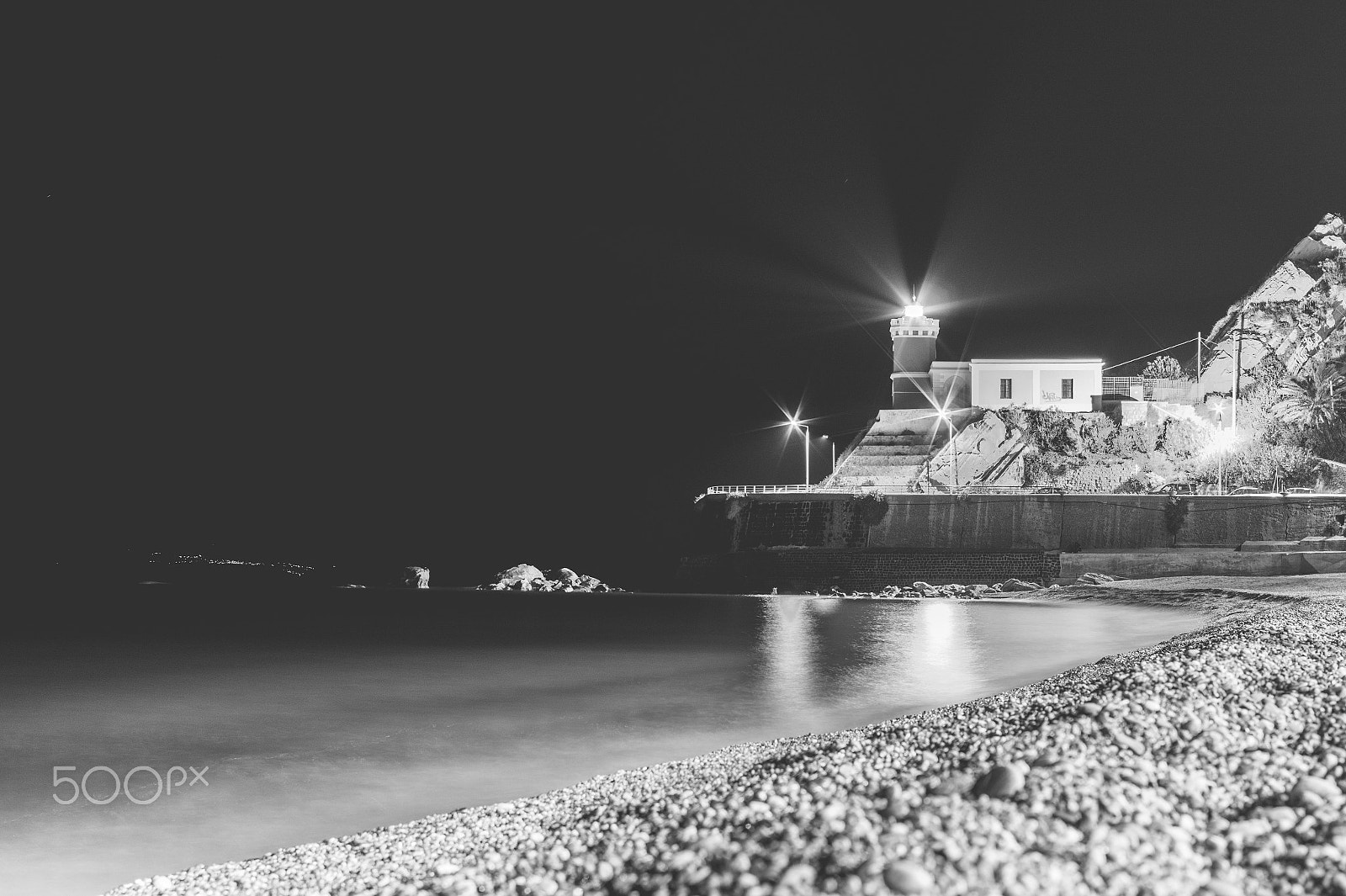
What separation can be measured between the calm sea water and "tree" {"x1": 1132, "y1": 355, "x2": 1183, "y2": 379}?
35.7 meters

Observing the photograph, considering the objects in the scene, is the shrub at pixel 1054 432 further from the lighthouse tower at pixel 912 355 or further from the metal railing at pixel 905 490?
the lighthouse tower at pixel 912 355

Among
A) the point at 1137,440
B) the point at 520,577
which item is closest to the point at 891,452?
the point at 1137,440

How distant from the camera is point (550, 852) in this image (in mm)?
4859

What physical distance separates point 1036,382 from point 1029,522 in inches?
626

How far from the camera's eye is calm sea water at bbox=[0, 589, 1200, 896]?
912 cm

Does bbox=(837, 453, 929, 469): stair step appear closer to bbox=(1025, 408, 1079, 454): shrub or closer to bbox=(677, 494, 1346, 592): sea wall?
bbox=(1025, 408, 1079, 454): shrub

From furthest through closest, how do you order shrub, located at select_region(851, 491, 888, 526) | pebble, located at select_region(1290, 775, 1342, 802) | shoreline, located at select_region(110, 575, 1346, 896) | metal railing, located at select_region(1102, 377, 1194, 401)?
1. metal railing, located at select_region(1102, 377, 1194, 401)
2. shrub, located at select_region(851, 491, 888, 526)
3. pebble, located at select_region(1290, 775, 1342, 802)
4. shoreline, located at select_region(110, 575, 1346, 896)

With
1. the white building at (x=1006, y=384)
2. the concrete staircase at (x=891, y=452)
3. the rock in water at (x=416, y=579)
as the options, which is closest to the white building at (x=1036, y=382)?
the white building at (x=1006, y=384)

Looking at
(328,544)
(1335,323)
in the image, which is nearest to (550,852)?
(1335,323)

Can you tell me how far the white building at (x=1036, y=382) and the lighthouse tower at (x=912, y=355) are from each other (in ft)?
11.0

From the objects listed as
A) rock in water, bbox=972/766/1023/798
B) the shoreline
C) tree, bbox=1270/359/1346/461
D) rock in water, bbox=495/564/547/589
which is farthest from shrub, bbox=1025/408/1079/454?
rock in water, bbox=972/766/1023/798

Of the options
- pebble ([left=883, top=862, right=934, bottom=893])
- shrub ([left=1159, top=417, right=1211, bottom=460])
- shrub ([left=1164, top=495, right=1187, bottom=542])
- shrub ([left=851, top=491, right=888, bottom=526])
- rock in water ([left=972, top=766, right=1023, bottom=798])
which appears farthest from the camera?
shrub ([left=1159, top=417, right=1211, bottom=460])

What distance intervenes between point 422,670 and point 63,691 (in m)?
6.11

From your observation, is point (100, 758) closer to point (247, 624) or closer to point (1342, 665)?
point (1342, 665)
